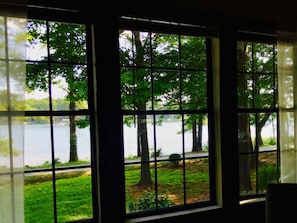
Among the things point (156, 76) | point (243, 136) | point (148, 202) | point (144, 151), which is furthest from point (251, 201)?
point (156, 76)

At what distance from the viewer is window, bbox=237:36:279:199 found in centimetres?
Result: 291

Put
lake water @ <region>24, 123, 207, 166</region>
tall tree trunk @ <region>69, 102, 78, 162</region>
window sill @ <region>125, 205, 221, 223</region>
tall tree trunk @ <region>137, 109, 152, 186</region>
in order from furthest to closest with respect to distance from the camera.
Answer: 1. tall tree trunk @ <region>137, 109, 152, 186</region>
2. window sill @ <region>125, 205, 221, 223</region>
3. tall tree trunk @ <region>69, 102, 78, 162</region>
4. lake water @ <region>24, 123, 207, 166</region>

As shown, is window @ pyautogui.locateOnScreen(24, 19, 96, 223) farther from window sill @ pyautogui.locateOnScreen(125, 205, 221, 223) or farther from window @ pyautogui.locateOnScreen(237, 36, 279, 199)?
window @ pyautogui.locateOnScreen(237, 36, 279, 199)

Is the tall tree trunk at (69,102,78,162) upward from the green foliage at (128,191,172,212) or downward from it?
upward

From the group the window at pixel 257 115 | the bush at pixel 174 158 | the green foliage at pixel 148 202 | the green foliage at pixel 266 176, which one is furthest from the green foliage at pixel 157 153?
the green foliage at pixel 266 176

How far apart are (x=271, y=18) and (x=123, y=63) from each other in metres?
1.64

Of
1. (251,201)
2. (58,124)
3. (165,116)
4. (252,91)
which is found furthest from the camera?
(252,91)

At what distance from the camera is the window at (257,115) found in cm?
291

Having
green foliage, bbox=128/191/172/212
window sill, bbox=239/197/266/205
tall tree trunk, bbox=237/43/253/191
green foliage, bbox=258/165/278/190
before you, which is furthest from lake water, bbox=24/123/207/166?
green foliage, bbox=258/165/278/190

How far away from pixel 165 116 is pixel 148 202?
753 millimetres

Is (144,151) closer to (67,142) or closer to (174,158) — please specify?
(174,158)

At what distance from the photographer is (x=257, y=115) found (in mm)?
3023

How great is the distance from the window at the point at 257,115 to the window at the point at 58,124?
61.3 inches

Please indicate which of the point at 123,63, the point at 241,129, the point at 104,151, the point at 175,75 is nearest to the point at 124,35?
the point at 123,63
